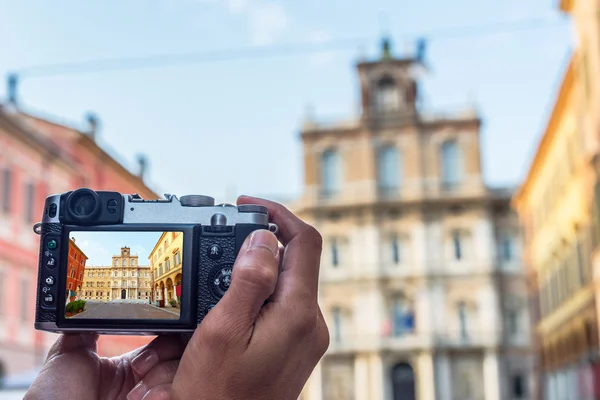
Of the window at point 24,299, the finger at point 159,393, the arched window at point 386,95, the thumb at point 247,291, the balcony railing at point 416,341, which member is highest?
the arched window at point 386,95

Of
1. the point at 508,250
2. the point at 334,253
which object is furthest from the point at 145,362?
the point at 508,250

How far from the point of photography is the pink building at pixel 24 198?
1570 centimetres

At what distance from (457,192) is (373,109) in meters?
4.72

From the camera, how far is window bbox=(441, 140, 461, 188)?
35.2 meters

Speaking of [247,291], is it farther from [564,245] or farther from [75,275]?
[564,245]

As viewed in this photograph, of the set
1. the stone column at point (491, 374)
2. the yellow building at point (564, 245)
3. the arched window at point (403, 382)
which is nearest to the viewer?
the yellow building at point (564, 245)

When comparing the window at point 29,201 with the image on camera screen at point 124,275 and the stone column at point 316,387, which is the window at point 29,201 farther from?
the stone column at point 316,387

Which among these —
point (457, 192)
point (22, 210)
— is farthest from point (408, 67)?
point (22, 210)

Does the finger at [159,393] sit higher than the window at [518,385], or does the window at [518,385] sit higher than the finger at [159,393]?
the window at [518,385]

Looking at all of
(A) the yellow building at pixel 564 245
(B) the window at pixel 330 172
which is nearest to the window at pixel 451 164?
(B) the window at pixel 330 172

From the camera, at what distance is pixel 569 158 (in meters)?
20.5

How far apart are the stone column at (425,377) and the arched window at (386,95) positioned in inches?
388

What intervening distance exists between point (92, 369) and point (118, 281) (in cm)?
14

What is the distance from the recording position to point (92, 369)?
1.29 meters
